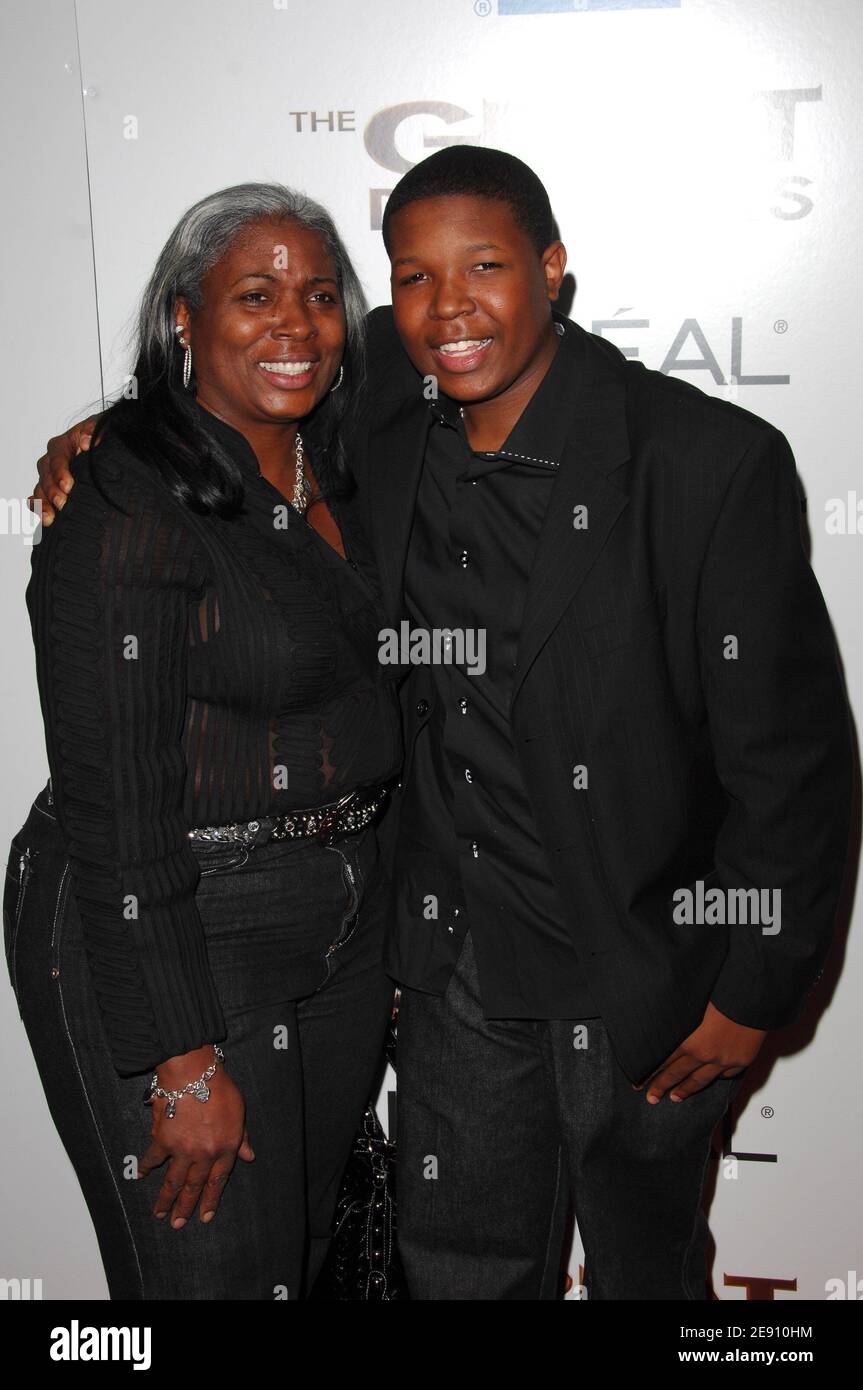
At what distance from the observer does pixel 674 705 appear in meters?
1.56

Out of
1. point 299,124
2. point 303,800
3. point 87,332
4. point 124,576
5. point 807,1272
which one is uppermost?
point 299,124

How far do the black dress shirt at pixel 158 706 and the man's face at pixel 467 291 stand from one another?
0.34 meters

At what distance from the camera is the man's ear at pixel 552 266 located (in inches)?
61.5

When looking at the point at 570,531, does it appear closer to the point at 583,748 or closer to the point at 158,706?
the point at 583,748

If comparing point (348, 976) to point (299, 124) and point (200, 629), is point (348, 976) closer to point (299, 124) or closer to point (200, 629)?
point (200, 629)

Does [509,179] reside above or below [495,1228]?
above

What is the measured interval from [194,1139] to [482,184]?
1.27 meters

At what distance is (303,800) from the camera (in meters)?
1.60

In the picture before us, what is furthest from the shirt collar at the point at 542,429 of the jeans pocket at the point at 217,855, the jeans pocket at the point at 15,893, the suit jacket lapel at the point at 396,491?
the jeans pocket at the point at 15,893

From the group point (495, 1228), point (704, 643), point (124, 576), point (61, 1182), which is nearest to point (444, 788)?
point (704, 643)

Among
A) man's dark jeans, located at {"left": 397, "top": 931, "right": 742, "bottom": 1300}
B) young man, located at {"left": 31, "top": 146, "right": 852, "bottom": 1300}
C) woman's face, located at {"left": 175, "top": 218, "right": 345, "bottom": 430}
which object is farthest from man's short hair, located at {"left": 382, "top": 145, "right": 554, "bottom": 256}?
man's dark jeans, located at {"left": 397, "top": 931, "right": 742, "bottom": 1300}

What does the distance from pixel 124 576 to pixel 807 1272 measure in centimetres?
201

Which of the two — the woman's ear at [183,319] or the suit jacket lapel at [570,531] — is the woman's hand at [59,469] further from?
the suit jacket lapel at [570,531]
